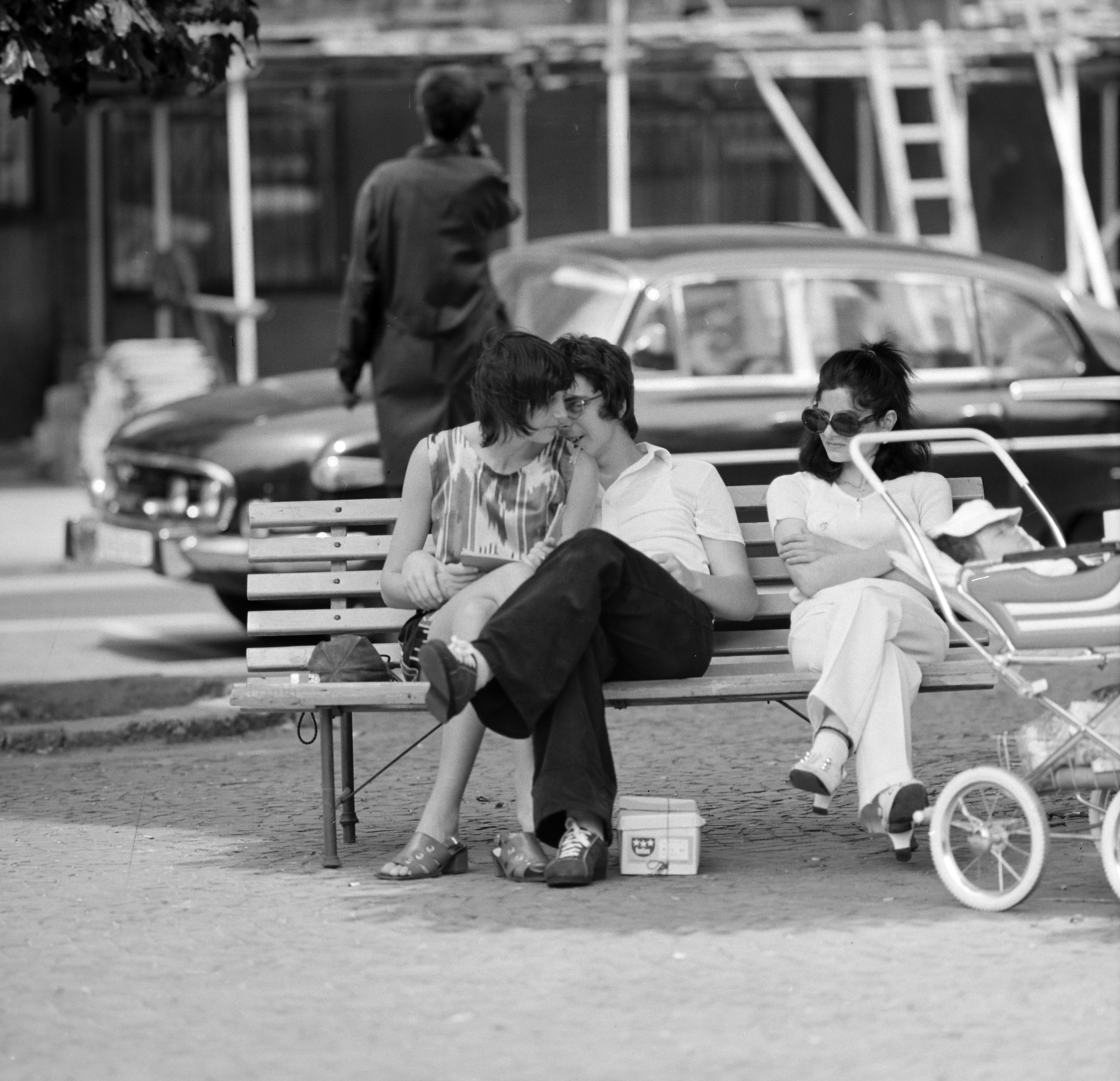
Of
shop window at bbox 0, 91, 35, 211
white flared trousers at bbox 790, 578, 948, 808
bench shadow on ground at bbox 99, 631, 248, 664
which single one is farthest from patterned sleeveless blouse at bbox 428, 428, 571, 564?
shop window at bbox 0, 91, 35, 211

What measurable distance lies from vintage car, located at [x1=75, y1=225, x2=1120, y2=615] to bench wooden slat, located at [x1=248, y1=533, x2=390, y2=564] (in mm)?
2831

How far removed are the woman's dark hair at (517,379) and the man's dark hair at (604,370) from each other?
217 mm

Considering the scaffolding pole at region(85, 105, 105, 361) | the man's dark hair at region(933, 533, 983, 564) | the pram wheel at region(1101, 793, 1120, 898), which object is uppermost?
the scaffolding pole at region(85, 105, 105, 361)

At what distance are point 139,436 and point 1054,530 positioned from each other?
493 centimetres

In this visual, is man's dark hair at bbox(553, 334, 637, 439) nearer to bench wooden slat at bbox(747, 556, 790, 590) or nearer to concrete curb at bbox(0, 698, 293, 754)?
bench wooden slat at bbox(747, 556, 790, 590)

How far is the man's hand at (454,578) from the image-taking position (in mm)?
5816

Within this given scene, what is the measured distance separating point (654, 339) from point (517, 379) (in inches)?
145

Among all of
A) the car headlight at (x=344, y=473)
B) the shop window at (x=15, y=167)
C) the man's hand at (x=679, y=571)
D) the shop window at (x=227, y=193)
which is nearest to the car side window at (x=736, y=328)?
the car headlight at (x=344, y=473)

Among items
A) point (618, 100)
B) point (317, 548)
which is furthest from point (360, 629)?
point (618, 100)

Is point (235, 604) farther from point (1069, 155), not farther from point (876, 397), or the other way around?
point (1069, 155)

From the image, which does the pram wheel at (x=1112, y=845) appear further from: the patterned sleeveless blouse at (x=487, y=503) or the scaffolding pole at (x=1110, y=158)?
the scaffolding pole at (x=1110, y=158)

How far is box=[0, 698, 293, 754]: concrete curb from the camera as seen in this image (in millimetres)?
7805

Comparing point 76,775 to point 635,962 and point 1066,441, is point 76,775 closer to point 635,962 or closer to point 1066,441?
point 635,962

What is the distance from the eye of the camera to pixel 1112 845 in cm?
512
